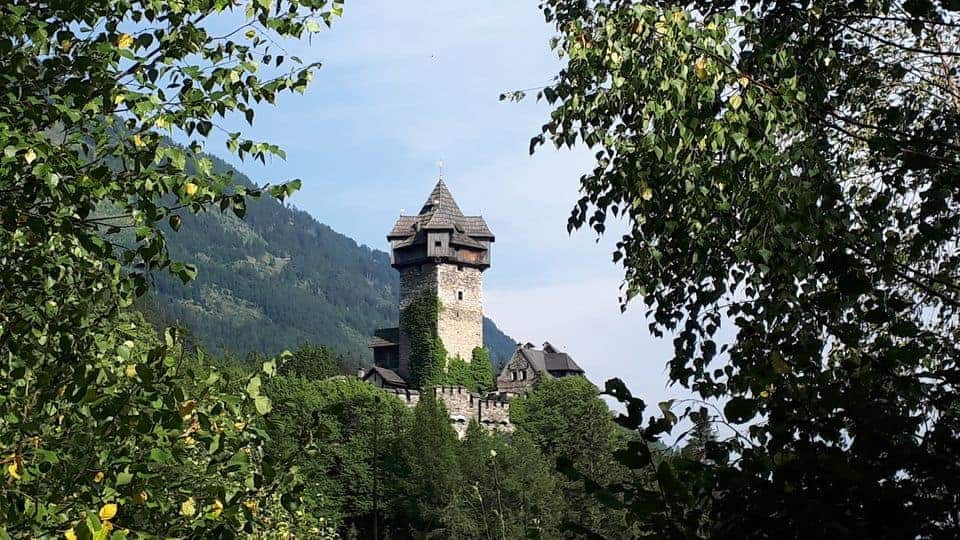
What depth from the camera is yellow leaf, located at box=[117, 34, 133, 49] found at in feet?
25.1

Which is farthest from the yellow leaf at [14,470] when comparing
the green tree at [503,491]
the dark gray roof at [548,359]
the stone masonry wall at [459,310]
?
the dark gray roof at [548,359]

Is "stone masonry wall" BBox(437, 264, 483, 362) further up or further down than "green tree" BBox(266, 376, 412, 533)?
further up

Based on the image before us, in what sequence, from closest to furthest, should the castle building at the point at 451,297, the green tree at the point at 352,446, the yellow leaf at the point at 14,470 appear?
the yellow leaf at the point at 14,470 → the green tree at the point at 352,446 → the castle building at the point at 451,297

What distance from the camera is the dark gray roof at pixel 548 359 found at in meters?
81.1

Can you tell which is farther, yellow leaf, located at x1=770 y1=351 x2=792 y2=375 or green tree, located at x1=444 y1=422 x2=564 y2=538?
green tree, located at x1=444 y1=422 x2=564 y2=538

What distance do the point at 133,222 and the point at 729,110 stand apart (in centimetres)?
366

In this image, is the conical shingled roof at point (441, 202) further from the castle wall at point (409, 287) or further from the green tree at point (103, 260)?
the green tree at point (103, 260)

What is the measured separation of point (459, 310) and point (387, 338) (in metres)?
5.68

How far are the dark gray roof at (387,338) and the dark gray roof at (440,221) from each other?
5.95 meters

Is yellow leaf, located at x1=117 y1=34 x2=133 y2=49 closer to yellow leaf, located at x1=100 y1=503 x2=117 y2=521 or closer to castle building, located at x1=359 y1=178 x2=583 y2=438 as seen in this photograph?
yellow leaf, located at x1=100 y1=503 x2=117 y2=521

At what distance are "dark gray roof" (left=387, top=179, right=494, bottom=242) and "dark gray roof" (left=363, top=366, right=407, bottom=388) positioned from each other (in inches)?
359

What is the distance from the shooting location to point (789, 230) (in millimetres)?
6660

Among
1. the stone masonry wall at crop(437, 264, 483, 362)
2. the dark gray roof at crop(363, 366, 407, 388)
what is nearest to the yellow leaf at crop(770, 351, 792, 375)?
the dark gray roof at crop(363, 366, 407, 388)

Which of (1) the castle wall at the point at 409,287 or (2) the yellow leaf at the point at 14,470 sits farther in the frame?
(1) the castle wall at the point at 409,287
